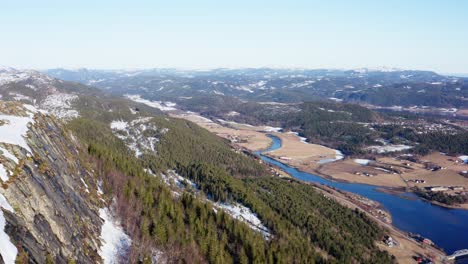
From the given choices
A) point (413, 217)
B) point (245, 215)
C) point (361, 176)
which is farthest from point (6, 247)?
point (361, 176)

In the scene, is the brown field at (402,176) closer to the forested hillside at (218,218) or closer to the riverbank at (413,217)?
the riverbank at (413,217)

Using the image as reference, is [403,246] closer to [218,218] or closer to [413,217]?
[413,217]

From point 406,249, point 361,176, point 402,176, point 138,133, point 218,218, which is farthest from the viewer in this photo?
point 402,176

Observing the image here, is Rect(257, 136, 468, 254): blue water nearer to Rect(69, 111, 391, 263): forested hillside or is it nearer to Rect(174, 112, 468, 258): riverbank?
Rect(174, 112, 468, 258): riverbank

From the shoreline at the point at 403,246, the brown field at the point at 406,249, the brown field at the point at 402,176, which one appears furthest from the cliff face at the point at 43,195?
the brown field at the point at 402,176

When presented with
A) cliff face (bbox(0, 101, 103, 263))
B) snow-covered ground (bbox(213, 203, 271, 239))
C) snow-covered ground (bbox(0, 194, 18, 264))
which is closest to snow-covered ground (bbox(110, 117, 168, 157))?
snow-covered ground (bbox(213, 203, 271, 239))

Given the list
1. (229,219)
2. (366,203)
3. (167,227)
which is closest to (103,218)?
(167,227)
